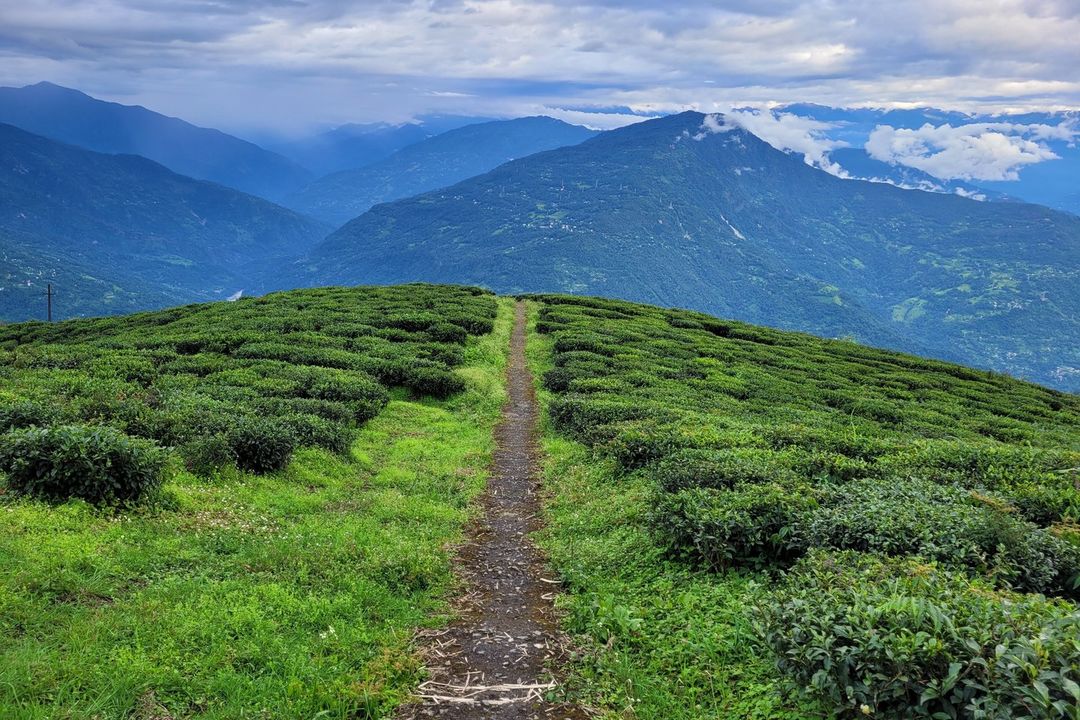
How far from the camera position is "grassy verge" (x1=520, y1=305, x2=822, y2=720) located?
7.20m

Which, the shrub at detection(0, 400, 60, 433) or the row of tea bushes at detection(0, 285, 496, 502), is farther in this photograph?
the shrub at detection(0, 400, 60, 433)

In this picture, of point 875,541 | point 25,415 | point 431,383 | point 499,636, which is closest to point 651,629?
point 499,636

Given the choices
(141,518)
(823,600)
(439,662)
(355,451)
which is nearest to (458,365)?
(355,451)

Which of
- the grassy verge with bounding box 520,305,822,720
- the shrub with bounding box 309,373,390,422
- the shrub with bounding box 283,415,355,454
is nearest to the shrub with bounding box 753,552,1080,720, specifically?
the grassy verge with bounding box 520,305,822,720

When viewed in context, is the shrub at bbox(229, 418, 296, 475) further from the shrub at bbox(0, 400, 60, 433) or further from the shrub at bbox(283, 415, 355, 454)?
the shrub at bbox(0, 400, 60, 433)

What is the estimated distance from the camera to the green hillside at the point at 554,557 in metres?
6.09

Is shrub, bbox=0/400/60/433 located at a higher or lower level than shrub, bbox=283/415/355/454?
higher

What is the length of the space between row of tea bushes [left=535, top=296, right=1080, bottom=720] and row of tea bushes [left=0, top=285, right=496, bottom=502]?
24.6ft

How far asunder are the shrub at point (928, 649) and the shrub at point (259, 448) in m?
11.5

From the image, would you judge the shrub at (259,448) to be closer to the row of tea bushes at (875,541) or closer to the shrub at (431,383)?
the row of tea bushes at (875,541)

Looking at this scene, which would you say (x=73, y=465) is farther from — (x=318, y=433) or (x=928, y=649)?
(x=928, y=649)

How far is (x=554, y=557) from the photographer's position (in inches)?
464

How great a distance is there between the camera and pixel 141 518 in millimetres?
11078

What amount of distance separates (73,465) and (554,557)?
325 inches
